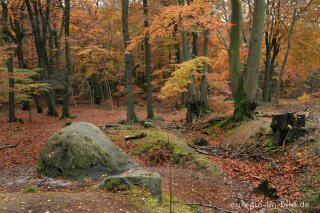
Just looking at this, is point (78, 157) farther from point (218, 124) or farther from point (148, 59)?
point (148, 59)

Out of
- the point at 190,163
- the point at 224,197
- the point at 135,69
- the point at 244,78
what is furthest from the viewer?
the point at 135,69

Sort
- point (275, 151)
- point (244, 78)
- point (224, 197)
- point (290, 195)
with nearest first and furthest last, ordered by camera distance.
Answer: point (290, 195) → point (224, 197) → point (275, 151) → point (244, 78)

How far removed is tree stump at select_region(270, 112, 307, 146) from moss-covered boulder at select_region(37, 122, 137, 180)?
15.8 feet

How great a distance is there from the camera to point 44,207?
291 centimetres

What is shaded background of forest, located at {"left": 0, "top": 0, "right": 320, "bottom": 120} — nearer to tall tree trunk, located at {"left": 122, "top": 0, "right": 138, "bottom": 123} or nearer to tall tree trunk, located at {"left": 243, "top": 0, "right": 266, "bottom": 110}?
tall tree trunk, located at {"left": 122, "top": 0, "right": 138, "bottom": 123}

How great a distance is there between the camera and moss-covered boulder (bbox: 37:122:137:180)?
543 centimetres

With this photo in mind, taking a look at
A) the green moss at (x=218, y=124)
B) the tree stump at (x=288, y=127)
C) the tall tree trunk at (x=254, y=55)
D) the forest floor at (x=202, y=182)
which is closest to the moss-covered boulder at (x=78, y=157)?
the forest floor at (x=202, y=182)

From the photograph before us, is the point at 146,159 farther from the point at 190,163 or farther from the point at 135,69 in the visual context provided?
the point at 135,69

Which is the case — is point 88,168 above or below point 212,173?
above

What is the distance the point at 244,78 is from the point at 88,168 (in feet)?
25.0

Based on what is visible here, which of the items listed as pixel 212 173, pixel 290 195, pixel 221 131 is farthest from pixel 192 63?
pixel 290 195

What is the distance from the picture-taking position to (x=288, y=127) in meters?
6.38

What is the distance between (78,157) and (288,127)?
616cm

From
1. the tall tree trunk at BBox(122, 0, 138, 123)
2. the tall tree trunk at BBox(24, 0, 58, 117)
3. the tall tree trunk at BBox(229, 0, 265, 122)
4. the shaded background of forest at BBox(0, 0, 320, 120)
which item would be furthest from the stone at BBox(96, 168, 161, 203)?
the tall tree trunk at BBox(24, 0, 58, 117)
